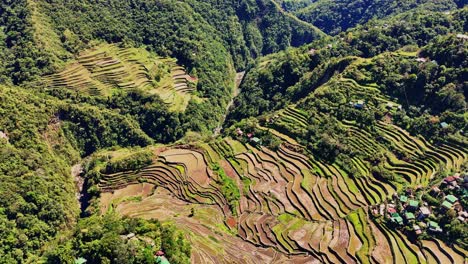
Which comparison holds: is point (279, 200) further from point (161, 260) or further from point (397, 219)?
point (161, 260)

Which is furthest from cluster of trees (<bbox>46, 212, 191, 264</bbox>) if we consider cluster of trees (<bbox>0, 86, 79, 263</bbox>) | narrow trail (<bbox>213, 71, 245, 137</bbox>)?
narrow trail (<bbox>213, 71, 245, 137</bbox>)

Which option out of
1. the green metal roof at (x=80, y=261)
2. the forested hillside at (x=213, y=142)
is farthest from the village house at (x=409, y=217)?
the green metal roof at (x=80, y=261)

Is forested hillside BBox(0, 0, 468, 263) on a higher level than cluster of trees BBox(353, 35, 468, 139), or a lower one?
lower

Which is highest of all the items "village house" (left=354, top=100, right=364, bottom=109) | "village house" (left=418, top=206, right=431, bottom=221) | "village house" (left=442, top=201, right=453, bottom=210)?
"village house" (left=354, top=100, right=364, bottom=109)

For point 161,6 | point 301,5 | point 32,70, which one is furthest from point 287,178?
point 301,5

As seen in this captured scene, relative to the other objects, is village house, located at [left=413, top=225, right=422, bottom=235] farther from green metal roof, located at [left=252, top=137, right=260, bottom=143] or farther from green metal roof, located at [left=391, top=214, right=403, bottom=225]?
green metal roof, located at [left=252, top=137, right=260, bottom=143]
